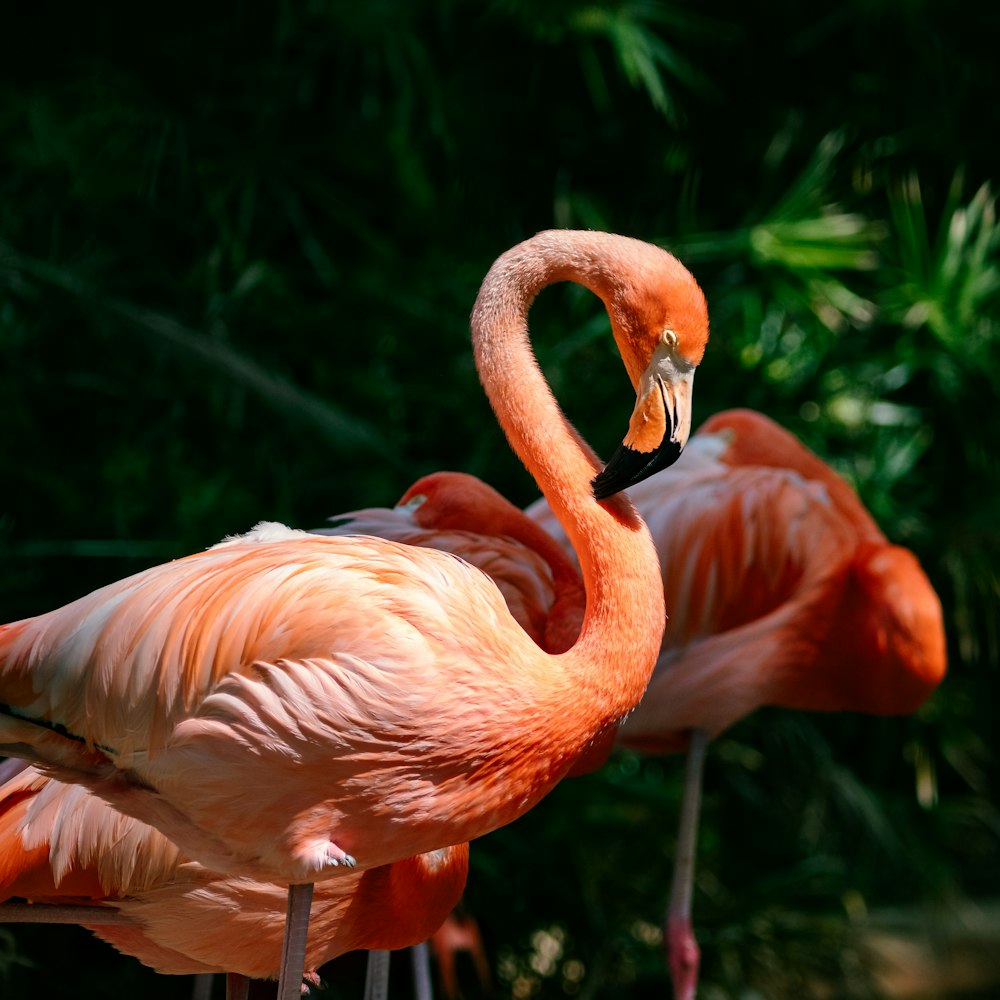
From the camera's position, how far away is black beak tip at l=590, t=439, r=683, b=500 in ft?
5.54

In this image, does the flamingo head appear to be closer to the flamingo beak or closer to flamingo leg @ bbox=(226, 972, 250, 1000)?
the flamingo beak

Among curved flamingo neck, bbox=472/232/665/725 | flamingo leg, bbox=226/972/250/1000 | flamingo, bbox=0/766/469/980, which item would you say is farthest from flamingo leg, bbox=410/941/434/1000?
curved flamingo neck, bbox=472/232/665/725

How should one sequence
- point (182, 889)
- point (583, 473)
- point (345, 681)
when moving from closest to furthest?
point (345, 681)
point (583, 473)
point (182, 889)

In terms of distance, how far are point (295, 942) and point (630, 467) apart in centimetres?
71

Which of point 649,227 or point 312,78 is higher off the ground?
point 312,78

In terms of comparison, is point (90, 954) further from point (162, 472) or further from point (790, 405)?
point (790, 405)

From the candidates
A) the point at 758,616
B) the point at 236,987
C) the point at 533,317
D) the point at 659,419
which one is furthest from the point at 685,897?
the point at 533,317

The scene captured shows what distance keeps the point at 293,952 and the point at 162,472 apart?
204 cm

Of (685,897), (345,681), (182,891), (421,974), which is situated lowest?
(685,897)

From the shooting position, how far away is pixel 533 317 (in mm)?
4035

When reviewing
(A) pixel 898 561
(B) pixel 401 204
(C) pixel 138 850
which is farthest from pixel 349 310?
(C) pixel 138 850

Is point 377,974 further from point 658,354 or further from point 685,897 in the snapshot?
point 658,354

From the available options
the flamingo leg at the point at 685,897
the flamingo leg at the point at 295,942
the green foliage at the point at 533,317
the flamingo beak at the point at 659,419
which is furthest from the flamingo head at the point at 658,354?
the green foliage at the point at 533,317

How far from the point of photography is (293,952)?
1.70 meters
